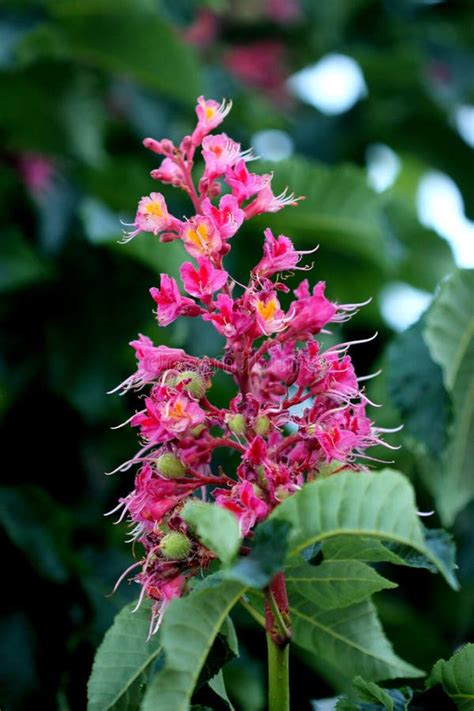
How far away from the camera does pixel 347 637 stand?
1.07 meters

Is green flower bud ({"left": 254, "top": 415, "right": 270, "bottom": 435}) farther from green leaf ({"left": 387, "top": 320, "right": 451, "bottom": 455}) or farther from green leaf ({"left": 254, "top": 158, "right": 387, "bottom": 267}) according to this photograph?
green leaf ({"left": 254, "top": 158, "right": 387, "bottom": 267})

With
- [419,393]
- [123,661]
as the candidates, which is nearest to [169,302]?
[123,661]

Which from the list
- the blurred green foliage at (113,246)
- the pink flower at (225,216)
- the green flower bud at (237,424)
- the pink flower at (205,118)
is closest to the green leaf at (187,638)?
the green flower bud at (237,424)

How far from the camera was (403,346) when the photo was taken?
5.41ft

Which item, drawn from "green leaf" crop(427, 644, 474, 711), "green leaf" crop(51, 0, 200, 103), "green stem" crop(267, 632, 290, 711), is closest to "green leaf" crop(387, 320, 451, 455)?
"green leaf" crop(427, 644, 474, 711)

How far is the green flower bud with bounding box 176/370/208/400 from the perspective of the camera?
1024 mm

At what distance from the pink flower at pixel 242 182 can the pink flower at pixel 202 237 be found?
0.19ft

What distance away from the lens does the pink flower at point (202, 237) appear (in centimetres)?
105

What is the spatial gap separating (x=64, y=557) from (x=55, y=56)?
1499 millimetres

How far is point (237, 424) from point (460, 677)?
1.21 feet

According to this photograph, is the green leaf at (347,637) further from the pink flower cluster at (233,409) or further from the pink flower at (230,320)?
the pink flower at (230,320)

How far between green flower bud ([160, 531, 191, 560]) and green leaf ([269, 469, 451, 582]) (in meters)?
0.12

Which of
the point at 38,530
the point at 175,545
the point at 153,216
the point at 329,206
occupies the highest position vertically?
the point at 153,216

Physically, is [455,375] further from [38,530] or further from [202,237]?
[38,530]
